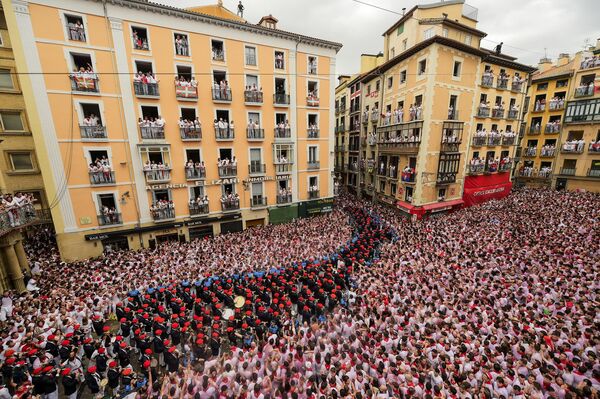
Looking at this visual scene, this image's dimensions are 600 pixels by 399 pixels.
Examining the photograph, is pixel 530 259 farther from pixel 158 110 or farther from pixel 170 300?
pixel 158 110

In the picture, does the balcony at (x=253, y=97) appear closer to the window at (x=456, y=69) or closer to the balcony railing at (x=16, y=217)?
the balcony railing at (x=16, y=217)

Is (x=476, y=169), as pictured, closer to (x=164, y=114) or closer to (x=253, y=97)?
(x=253, y=97)

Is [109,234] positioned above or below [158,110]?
below

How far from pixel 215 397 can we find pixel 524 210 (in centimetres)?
2750

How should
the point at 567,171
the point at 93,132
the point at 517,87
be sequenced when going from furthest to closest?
the point at 567,171 < the point at 517,87 < the point at 93,132

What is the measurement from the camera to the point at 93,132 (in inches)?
677

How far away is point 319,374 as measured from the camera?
28.8ft

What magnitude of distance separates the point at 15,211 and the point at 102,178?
4847 millimetres

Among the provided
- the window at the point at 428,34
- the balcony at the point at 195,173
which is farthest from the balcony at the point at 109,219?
the window at the point at 428,34

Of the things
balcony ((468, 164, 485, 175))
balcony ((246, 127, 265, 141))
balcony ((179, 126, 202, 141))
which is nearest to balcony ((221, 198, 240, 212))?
balcony ((179, 126, 202, 141))

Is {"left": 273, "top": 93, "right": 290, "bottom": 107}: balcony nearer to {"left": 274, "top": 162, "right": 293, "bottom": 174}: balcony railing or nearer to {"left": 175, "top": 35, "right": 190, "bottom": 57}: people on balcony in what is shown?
{"left": 274, "top": 162, "right": 293, "bottom": 174}: balcony railing

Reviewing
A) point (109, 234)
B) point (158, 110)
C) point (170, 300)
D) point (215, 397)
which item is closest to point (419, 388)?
point (215, 397)

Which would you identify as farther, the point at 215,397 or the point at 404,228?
the point at 404,228

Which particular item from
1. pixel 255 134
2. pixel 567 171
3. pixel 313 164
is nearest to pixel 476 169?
pixel 567 171
